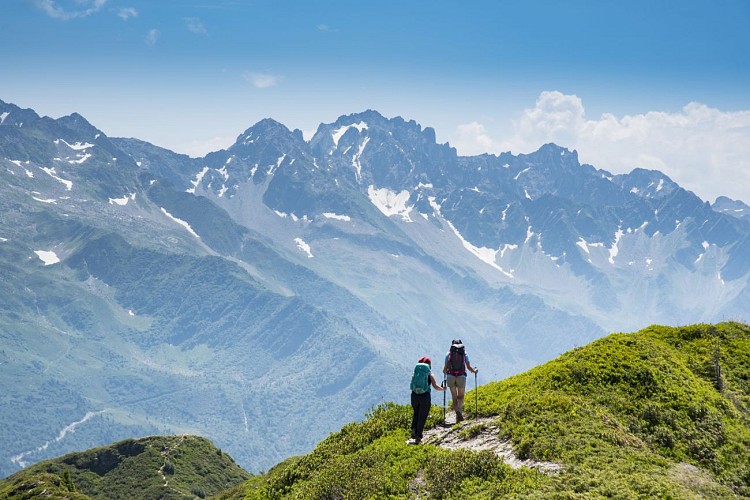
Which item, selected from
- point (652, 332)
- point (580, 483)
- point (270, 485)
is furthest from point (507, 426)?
point (652, 332)

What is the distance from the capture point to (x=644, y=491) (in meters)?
21.2

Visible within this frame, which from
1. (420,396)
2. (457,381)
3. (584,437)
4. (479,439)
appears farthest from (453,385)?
(584,437)

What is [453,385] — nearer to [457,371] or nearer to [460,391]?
[460,391]

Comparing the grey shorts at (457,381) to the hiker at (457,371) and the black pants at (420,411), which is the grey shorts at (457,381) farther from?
the black pants at (420,411)

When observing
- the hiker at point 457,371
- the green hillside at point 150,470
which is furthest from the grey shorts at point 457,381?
the green hillside at point 150,470

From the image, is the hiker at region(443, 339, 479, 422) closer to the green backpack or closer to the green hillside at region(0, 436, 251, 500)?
the green backpack

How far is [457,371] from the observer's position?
99.4ft

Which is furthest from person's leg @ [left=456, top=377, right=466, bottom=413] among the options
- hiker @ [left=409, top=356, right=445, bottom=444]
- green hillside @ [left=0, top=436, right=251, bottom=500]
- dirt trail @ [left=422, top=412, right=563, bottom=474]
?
green hillside @ [left=0, top=436, right=251, bottom=500]

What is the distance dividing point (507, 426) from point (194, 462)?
101893 mm

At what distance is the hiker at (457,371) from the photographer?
30.2 metres

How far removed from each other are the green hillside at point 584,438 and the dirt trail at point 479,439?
10cm

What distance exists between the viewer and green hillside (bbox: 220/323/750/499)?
22.7 m

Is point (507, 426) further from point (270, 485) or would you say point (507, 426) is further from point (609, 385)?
point (270, 485)

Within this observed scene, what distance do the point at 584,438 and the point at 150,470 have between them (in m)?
101
